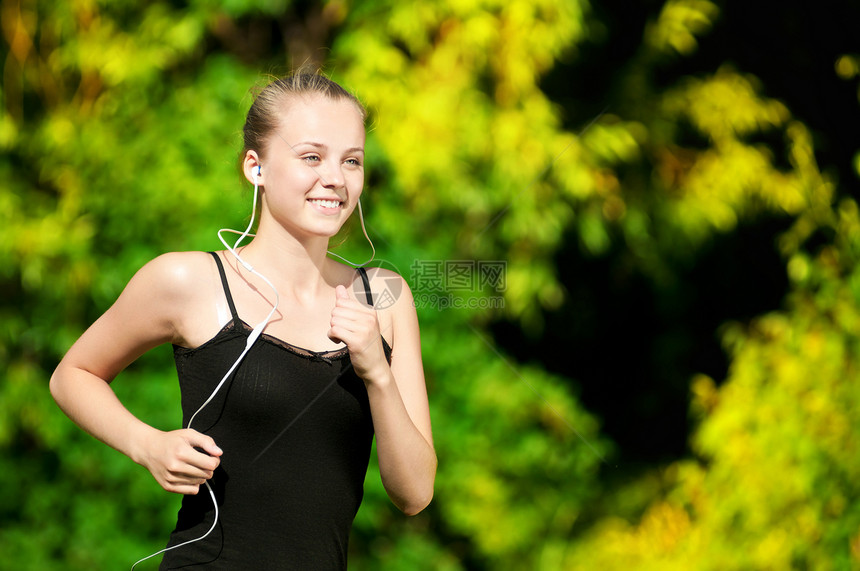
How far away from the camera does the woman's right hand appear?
1.25 m

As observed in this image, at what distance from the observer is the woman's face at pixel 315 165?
1435 millimetres

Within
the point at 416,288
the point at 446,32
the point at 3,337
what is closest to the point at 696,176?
the point at 446,32

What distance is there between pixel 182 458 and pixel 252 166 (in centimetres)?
53

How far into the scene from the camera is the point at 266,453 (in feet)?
4.56

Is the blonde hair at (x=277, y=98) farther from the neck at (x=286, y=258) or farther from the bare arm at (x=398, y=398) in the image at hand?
the bare arm at (x=398, y=398)

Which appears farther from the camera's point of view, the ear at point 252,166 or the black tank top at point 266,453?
the ear at point 252,166

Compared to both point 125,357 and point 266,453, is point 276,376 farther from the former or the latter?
point 125,357

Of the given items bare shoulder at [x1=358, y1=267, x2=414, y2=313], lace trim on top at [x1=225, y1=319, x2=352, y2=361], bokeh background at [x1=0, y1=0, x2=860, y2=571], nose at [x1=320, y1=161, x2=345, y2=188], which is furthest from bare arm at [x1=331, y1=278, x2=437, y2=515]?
bokeh background at [x1=0, y1=0, x2=860, y2=571]

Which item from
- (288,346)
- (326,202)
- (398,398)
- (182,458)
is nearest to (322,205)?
(326,202)

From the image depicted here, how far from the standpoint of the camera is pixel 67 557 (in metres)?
4.05

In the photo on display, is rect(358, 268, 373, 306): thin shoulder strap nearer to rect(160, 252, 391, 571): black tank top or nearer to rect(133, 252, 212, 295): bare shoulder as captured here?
rect(160, 252, 391, 571): black tank top

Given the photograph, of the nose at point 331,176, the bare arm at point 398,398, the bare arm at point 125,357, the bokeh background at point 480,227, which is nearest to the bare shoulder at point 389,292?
the bare arm at point 398,398

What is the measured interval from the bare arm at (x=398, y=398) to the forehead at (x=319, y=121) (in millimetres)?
291

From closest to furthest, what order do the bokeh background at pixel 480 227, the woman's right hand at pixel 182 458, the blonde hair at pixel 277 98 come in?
the woman's right hand at pixel 182 458, the blonde hair at pixel 277 98, the bokeh background at pixel 480 227
